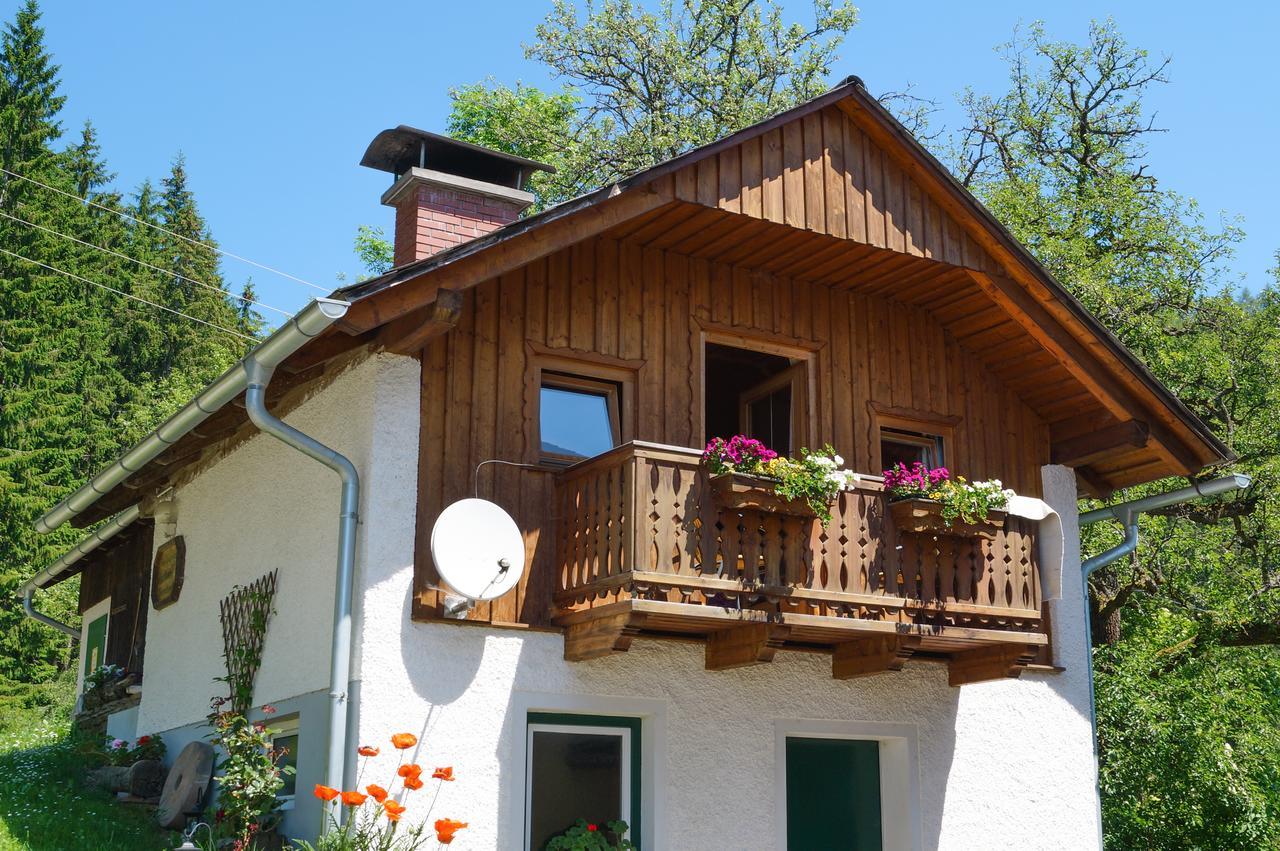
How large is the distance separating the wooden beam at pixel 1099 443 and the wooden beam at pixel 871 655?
3068 mm

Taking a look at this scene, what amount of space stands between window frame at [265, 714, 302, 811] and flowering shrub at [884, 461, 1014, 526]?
4672 millimetres

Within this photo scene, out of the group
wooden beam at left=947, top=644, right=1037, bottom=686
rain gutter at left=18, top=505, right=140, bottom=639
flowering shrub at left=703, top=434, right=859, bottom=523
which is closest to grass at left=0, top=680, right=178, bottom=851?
rain gutter at left=18, top=505, right=140, bottom=639

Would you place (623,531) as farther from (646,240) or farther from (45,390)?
(45,390)

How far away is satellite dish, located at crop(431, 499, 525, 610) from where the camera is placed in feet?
29.7

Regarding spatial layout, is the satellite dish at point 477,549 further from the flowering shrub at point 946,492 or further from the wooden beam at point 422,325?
the flowering shrub at point 946,492

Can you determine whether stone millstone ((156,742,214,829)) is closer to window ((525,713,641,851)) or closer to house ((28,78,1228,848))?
house ((28,78,1228,848))

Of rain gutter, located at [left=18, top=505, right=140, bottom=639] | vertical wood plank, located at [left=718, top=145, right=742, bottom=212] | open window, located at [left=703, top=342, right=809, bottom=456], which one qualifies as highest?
vertical wood plank, located at [left=718, top=145, right=742, bottom=212]

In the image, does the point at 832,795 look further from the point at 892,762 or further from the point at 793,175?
the point at 793,175

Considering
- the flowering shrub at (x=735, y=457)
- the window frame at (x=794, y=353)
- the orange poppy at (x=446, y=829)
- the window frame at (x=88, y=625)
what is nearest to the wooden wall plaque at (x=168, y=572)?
the window frame at (x=88, y=625)

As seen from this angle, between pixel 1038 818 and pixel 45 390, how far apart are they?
2690cm

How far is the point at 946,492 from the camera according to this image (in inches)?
405

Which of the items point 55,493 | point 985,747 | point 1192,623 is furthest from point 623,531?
point 55,493

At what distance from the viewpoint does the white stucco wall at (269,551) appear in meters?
9.93

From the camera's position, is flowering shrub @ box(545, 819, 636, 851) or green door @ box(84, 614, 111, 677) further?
green door @ box(84, 614, 111, 677)
